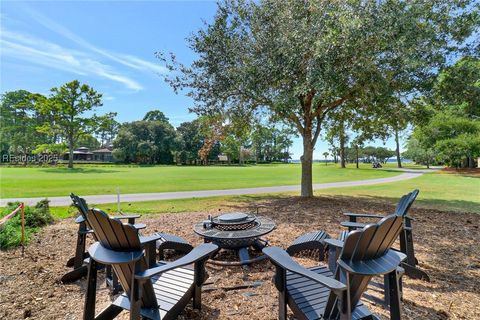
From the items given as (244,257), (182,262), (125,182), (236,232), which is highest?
(182,262)

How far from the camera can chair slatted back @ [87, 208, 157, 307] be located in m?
1.91

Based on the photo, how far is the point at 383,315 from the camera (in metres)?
2.65

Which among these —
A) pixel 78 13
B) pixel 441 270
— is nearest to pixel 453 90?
pixel 441 270

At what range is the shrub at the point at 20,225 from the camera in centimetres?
460

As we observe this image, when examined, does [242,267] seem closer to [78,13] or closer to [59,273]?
[59,273]

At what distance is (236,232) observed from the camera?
3.93 m

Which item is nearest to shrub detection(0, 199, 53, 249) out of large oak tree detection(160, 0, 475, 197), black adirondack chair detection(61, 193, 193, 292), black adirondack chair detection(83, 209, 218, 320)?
black adirondack chair detection(61, 193, 193, 292)

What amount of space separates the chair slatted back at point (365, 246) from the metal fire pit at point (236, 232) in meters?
1.96

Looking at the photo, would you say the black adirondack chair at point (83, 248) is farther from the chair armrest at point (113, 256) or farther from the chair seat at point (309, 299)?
the chair seat at point (309, 299)

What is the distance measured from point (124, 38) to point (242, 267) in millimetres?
9521

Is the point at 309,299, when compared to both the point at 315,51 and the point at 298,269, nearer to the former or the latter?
the point at 298,269

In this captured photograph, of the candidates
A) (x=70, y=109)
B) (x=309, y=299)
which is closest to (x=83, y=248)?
(x=309, y=299)

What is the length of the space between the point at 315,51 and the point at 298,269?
20.2ft

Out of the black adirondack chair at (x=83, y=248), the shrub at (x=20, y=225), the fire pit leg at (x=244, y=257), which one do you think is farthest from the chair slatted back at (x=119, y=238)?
the shrub at (x=20, y=225)
